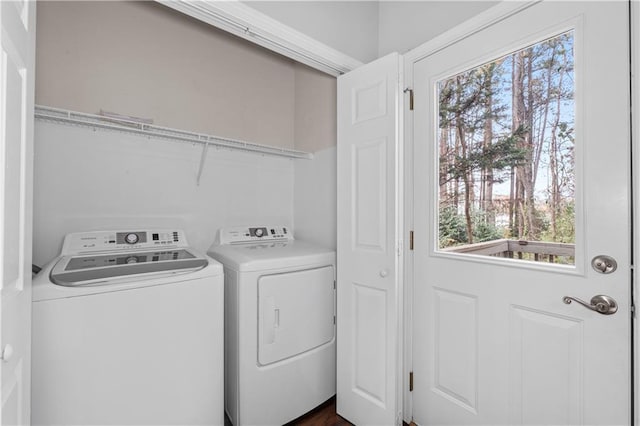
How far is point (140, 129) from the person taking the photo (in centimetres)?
171

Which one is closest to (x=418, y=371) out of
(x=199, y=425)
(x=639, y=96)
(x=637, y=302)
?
(x=637, y=302)

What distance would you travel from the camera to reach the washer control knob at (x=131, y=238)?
176 cm

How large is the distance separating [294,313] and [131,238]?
1.08 meters

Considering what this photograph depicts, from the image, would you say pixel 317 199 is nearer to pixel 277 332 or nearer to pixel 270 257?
pixel 270 257

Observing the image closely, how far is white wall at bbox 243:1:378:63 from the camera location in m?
1.51

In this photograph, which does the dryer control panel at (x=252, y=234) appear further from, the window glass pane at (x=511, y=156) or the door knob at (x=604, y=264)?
the door knob at (x=604, y=264)

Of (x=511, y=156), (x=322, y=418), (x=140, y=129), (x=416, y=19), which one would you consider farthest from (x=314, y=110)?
(x=322, y=418)

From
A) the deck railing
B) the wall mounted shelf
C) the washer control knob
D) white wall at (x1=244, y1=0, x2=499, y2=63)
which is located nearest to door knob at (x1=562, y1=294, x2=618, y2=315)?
the deck railing

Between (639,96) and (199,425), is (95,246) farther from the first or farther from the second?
(639,96)

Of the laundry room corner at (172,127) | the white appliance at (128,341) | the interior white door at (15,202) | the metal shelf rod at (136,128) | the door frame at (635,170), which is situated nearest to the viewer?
the interior white door at (15,202)

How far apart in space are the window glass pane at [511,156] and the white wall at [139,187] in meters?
1.46

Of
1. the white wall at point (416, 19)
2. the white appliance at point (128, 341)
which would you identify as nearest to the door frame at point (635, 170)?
the white wall at point (416, 19)

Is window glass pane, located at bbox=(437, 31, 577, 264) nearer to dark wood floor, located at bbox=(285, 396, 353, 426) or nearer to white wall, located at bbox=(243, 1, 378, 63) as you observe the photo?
white wall, located at bbox=(243, 1, 378, 63)

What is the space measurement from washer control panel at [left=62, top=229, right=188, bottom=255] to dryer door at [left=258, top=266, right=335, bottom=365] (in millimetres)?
744
